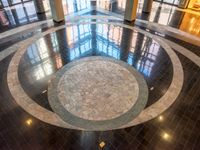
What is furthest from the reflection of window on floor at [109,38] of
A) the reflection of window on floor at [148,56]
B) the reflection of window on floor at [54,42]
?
the reflection of window on floor at [54,42]

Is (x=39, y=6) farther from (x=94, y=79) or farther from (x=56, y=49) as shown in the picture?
(x=94, y=79)

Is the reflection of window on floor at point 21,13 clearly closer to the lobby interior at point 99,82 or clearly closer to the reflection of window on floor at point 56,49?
the lobby interior at point 99,82

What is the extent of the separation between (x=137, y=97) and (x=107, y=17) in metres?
9.57

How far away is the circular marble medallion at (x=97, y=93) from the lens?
6.05 meters

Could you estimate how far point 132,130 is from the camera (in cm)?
564

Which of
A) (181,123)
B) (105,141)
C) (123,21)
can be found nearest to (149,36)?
(123,21)

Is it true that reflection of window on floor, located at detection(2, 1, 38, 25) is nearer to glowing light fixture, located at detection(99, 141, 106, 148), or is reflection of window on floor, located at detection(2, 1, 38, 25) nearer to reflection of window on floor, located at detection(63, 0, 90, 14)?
reflection of window on floor, located at detection(63, 0, 90, 14)

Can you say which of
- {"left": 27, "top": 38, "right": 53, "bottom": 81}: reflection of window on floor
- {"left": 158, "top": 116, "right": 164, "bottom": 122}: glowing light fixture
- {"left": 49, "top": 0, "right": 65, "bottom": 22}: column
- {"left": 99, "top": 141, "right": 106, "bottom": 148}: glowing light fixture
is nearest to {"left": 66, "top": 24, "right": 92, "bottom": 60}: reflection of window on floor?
{"left": 27, "top": 38, "right": 53, "bottom": 81}: reflection of window on floor

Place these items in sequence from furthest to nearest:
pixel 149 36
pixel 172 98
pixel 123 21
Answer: pixel 123 21 → pixel 149 36 → pixel 172 98

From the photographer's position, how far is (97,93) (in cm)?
704

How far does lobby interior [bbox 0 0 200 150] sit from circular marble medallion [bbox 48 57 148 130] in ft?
0.14

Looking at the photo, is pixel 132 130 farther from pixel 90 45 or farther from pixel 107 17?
pixel 107 17

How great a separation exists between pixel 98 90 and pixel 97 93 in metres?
0.20

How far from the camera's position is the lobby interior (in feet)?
18.0
